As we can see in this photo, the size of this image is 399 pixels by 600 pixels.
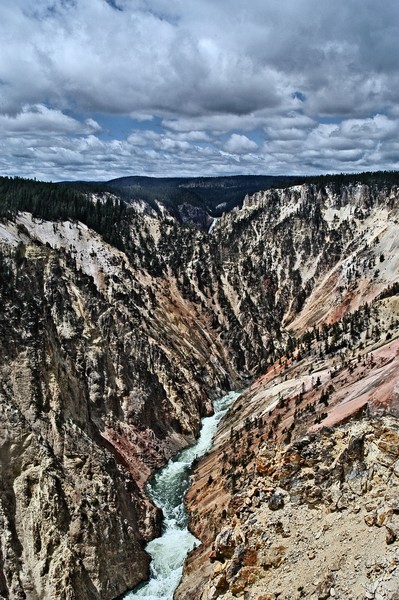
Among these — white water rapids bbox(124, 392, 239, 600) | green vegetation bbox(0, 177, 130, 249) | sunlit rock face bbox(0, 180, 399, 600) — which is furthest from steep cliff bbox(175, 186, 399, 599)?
green vegetation bbox(0, 177, 130, 249)

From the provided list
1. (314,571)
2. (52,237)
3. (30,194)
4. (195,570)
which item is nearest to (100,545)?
(195,570)

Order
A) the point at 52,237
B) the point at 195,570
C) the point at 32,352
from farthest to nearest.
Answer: the point at 52,237
the point at 32,352
the point at 195,570

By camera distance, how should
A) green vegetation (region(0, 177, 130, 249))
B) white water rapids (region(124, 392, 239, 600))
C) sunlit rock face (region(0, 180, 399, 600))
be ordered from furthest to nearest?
green vegetation (region(0, 177, 130, 249))
white water rapids (region(124, 392, 239, 600))
sunlit rock face (region(0, 180, 399, 600))

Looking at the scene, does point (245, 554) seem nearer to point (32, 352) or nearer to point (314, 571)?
point (314, 571)

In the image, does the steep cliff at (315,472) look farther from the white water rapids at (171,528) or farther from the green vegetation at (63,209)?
the green vegetation at (63,209)

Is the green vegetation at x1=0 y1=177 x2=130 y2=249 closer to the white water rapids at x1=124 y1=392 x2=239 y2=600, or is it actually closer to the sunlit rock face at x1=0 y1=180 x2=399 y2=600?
the sunlit rock face at x1=0 y1=180 x2=399 y2=600

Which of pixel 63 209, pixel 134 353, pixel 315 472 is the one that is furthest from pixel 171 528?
pixel 63 209

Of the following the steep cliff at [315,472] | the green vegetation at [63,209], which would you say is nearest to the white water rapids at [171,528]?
the steep cliff at [315,472]
